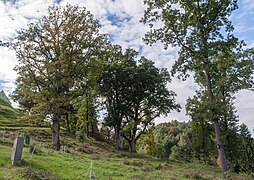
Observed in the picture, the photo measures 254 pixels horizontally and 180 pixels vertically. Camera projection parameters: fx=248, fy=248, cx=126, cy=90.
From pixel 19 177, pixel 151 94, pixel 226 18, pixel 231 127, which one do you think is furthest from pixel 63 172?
pixel 231 127

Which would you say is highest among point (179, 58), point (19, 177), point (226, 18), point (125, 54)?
point (125, 54)

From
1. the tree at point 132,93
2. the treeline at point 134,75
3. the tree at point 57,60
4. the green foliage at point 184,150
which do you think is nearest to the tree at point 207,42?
the treeline at point 134,75

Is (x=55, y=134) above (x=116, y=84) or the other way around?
the other way around

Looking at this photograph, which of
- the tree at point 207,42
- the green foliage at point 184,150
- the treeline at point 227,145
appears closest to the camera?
the tree at point 207,42

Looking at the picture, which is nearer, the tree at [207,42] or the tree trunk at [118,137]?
the tree at [207,42]

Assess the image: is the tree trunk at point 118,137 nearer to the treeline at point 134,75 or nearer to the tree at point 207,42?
the treeline at point 134,75

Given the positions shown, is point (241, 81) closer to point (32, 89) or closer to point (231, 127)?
point (32, 89)

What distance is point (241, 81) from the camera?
Result: 57.9 ft

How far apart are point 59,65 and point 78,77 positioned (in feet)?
8.31

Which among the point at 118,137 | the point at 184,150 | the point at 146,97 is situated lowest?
the point at 184,150

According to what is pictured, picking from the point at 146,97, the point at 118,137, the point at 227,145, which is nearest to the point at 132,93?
the point at 146,97

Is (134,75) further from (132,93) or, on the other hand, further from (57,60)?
(57,60)

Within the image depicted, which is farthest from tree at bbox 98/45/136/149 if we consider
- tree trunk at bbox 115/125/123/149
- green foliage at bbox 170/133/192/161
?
green foliage at bbox 170/133/192/161

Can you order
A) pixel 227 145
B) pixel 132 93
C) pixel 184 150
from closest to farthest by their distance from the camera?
pixel 227 145 → pixel 132 93 → pixel 184 150
